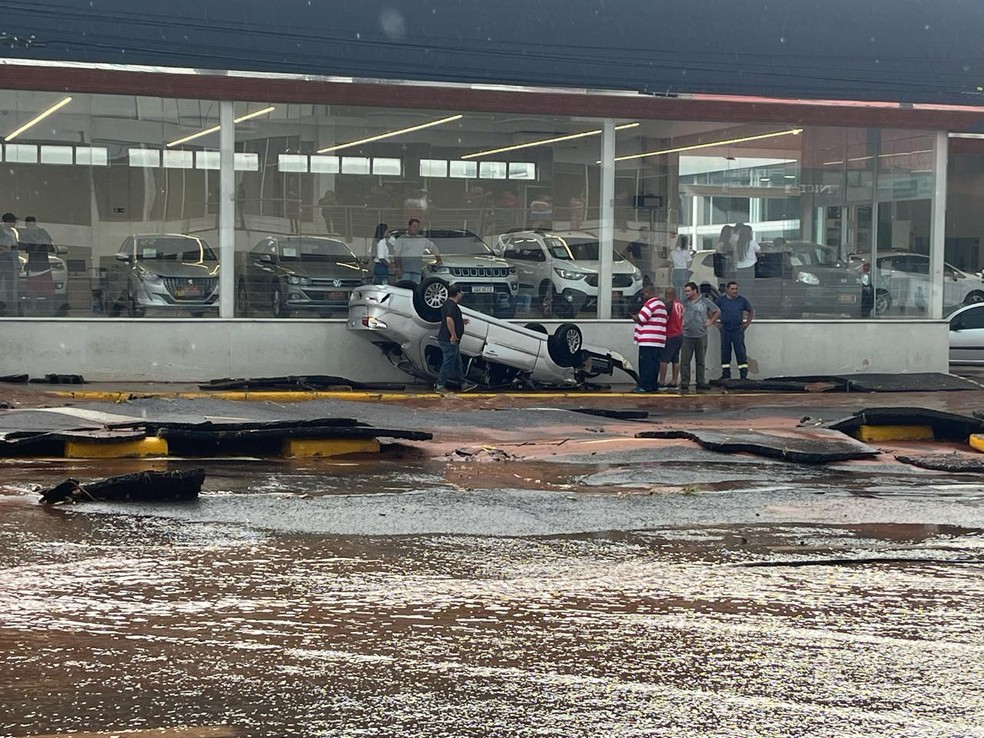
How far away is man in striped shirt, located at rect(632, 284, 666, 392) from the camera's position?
22984 mm

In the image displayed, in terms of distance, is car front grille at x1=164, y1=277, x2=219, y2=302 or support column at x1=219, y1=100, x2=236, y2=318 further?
support column at x1=219, y1=100, x2=236, y2=318

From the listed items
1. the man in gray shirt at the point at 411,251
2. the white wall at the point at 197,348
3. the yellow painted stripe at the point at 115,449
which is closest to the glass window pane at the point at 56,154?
the white wall at the point at 197,348

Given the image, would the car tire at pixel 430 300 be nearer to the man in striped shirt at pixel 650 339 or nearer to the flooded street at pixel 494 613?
the man in striped shirt at pixel 650 339

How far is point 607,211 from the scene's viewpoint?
83.7ft

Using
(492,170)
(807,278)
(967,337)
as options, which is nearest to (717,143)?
(807,278)

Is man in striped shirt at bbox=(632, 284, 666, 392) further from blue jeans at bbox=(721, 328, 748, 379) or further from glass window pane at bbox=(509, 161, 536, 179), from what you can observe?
glass window pane at bbox=(509, 161, 536, 179)

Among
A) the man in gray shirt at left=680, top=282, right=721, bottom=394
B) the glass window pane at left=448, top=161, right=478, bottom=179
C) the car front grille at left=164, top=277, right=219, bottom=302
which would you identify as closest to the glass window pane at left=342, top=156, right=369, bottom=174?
the glass window pane at left=448, top=161, right=478, bottom=179

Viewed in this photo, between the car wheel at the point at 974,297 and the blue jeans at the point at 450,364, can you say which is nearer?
the blue jeans at the point at 450,364

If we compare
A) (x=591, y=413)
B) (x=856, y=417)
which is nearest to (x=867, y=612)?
(x=856, y=417)

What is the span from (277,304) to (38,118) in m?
4.77

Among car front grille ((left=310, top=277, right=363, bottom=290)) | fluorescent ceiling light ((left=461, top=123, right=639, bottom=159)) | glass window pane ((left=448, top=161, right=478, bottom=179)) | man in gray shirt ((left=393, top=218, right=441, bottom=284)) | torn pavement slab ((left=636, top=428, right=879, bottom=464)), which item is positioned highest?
fluorescent ceiling light ((left=461, top=123, right=639, bottom=159))

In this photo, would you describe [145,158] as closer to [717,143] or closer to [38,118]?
[38,118]

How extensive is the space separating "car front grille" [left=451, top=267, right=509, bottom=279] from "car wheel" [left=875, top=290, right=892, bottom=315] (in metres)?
7.03

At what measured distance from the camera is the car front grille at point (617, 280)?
83.1ft
